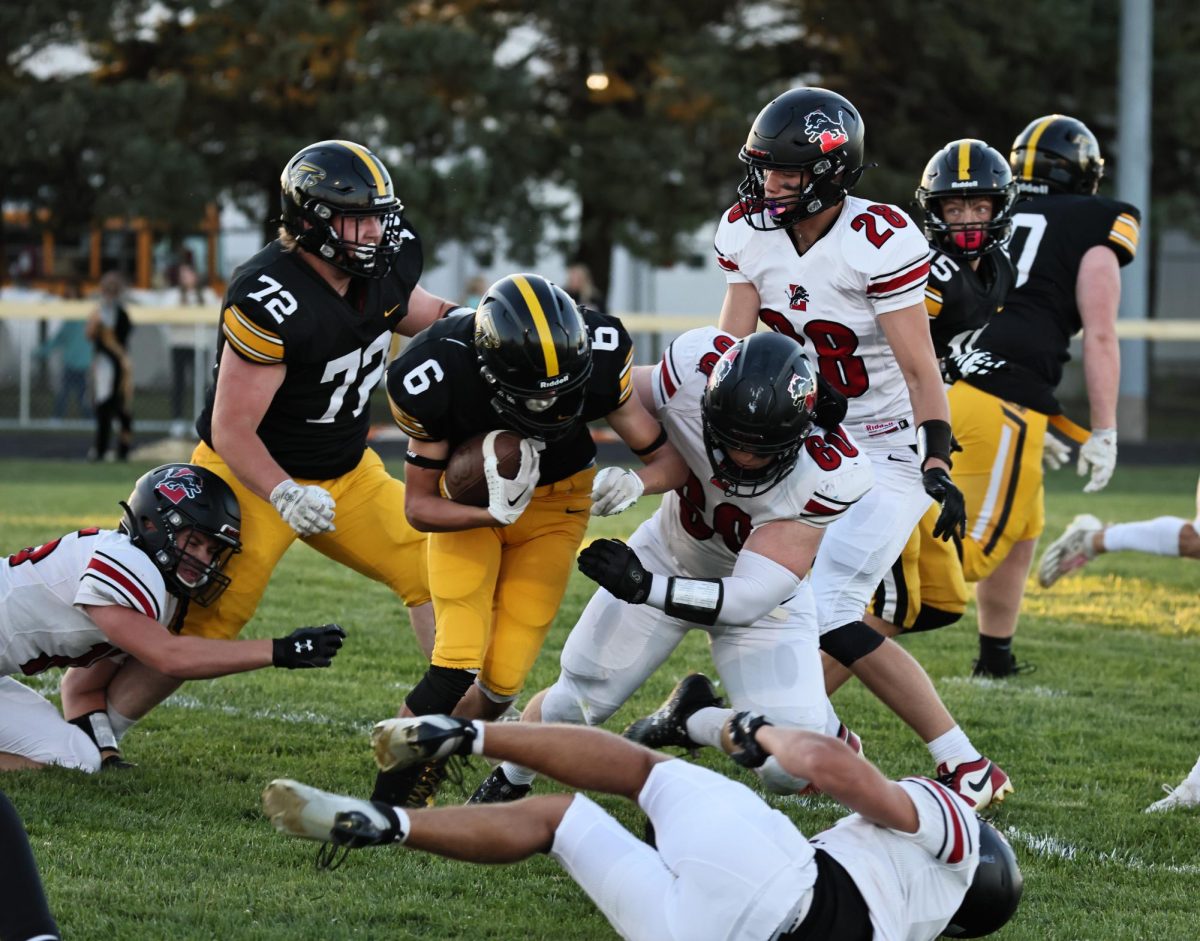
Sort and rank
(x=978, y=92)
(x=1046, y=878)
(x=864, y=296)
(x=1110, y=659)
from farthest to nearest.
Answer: (x=978, y=92)
(x=1110, y=659)
(x=864, y=296)
(x=1046, y=878)

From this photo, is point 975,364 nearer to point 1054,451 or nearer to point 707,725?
point 1054,451

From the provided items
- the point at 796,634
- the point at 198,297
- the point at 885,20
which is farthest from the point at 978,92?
the point at 796,634

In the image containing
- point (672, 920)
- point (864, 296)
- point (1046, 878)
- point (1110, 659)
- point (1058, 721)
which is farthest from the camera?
point (1110, 659)

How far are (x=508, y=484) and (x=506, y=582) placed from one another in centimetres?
44

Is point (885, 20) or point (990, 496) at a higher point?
point (885, 20)

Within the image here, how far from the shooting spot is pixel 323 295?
177 inches

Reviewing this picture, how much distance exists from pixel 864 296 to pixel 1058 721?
1.78 m

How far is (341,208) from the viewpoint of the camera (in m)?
4.41

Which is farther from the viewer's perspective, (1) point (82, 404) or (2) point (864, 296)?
(1) point (82, 404)

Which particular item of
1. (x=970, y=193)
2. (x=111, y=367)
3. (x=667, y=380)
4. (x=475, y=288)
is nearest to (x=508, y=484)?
(x=667, y=380)

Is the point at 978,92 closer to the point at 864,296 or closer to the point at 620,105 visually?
the point at 620,105

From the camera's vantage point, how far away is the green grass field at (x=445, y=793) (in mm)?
3455

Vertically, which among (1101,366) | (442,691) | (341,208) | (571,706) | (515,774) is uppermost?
(341,208)

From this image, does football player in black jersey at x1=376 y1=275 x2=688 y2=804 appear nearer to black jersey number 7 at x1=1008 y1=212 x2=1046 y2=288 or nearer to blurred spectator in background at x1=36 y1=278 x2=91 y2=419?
black jersey number 7 at x1=1008 y1=212 x2=1046 y2=288
